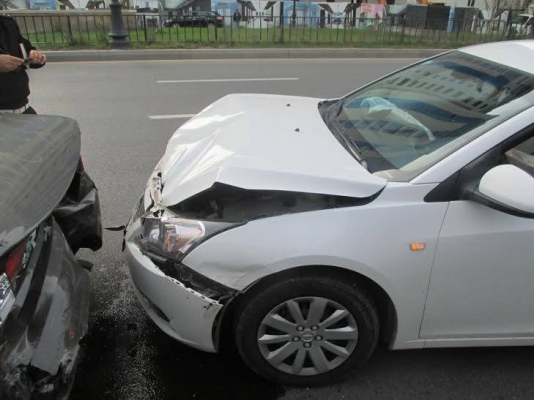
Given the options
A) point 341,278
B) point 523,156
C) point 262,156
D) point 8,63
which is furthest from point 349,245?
point 8,63

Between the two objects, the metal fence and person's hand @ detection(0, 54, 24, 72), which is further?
the metal fence

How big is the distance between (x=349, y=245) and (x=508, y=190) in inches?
25.8

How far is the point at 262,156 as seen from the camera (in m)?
2.34

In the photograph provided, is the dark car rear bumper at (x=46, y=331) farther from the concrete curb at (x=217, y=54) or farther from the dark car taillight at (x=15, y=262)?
the concrete curb at (x=217, y=54)

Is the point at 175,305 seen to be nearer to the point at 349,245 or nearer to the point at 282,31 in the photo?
the point at 349,245

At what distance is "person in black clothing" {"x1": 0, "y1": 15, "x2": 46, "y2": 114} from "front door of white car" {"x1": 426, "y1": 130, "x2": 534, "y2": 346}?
2.97 meters

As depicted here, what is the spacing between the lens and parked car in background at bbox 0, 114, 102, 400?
5.46 ft

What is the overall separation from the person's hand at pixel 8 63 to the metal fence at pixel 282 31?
10460 millimetres

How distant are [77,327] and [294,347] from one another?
0.94 m

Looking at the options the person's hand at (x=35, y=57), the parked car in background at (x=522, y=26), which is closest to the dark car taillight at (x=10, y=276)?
the person's hand at (x=35, y=57)

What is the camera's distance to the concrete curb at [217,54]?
39.0 ft

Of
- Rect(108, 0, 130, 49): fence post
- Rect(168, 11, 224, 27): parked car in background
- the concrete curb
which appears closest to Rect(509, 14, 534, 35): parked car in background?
the concrete curb

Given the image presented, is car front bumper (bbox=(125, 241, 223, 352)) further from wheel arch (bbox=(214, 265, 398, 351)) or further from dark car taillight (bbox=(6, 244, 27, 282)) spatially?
dark car taillight (bbox=(6, 244, 27, 282))

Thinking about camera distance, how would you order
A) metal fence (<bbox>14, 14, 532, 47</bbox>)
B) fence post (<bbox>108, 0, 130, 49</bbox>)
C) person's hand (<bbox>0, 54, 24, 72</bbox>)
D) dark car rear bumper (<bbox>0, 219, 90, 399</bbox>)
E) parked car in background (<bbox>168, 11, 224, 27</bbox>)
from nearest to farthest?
dark car rear bumper (<bbox>0, 219, 90, 399</bbox>) < person's hand (<bbox>0, 54, 24, 72</bbox>) < fence post (<bbox>108, 0, 130, 49</bbox>) < metal fence (<bbox>14, 14, 532, 47</bbox>) < parked car in background (<bbox>168, 11, 224, 27</bbox>)
